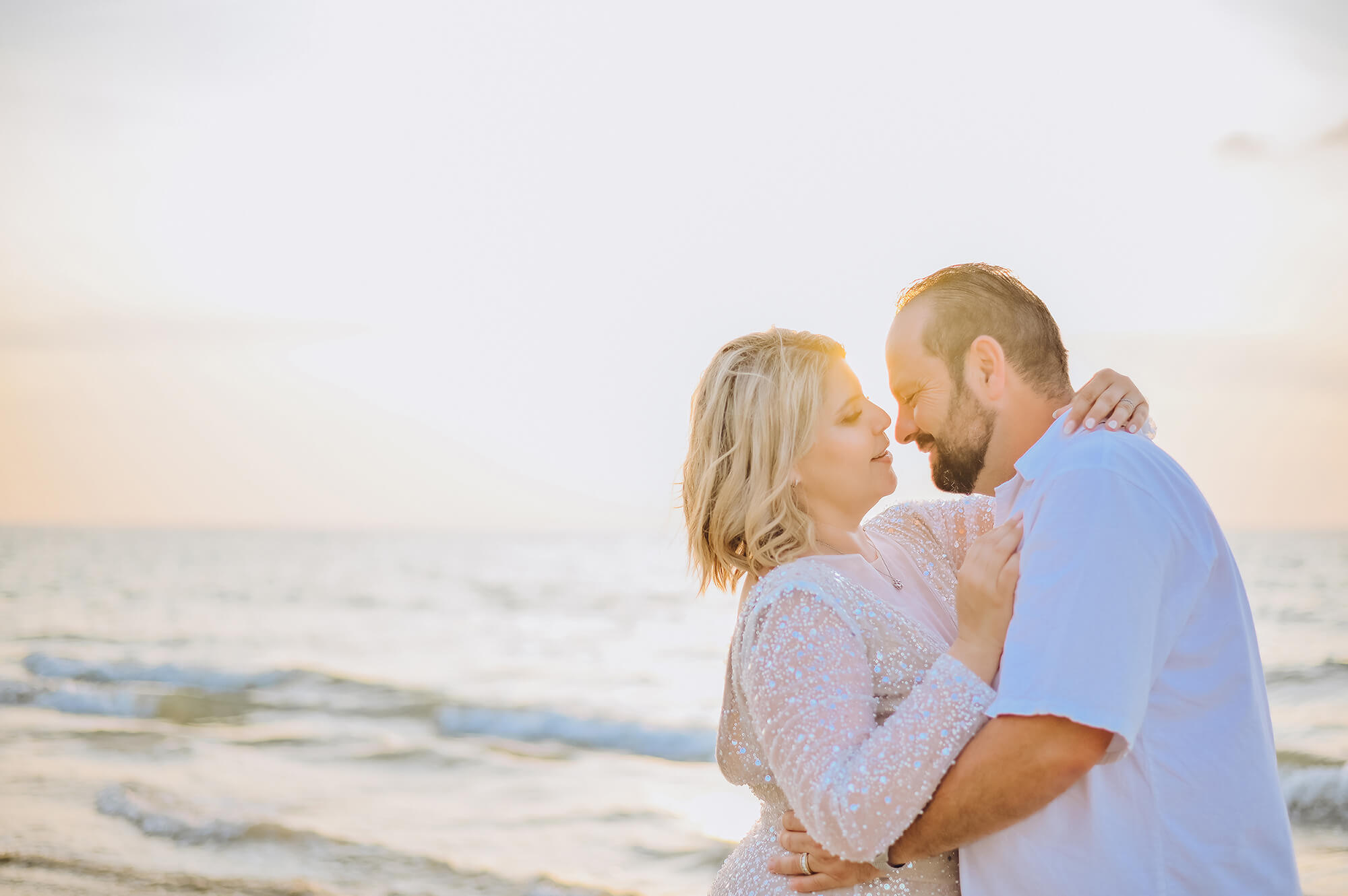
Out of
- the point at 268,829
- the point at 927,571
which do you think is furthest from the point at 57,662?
the point at 927,571

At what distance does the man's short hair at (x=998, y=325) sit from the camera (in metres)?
2.56

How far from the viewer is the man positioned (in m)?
1.80

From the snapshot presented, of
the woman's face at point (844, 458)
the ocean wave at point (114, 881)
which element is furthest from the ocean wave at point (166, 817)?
the woman's face at point (844, 458)

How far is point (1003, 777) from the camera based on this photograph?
192 centimetres

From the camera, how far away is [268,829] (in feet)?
25.7

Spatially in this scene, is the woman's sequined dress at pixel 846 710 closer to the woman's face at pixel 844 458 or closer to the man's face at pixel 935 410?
the woman's face at pixel 844 458

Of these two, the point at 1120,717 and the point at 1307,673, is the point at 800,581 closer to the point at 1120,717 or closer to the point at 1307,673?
the point at 1120,717

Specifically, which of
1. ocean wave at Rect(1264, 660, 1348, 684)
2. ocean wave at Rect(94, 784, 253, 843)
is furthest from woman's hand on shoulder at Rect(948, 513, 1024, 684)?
ocean wave at Rect(1264, 660, 1348, 684)

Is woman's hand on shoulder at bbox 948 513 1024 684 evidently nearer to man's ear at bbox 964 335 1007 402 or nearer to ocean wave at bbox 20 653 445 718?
man's ear at bbox 964 335 1007 402

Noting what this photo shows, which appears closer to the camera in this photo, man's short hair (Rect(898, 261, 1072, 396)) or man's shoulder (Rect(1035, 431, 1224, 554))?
man's shoulder (Rect(1035, 431, 1224, 554))

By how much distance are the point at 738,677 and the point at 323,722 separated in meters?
11.2

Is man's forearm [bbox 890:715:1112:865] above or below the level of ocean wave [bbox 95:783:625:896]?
above

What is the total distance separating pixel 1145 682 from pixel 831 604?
26.2 inches

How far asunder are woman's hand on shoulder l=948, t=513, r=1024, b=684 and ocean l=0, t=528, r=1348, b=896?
5364 millimetres
